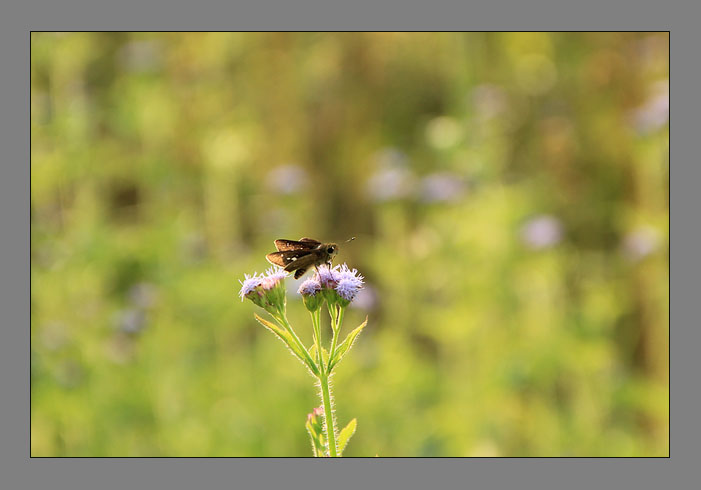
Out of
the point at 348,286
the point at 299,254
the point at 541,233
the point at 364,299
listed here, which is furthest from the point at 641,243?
the point at 299,254

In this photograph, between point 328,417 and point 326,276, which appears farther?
point 326,276

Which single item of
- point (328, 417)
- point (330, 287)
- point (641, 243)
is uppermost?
point (641, 243)

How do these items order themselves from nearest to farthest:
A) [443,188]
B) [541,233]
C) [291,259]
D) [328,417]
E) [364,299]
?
[328,417], [291,259], [364,299], [541,233], [443,188]

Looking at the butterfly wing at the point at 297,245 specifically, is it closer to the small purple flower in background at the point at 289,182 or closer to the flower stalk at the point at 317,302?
the flower stalk at the point at 317,302

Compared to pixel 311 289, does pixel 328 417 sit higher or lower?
lower

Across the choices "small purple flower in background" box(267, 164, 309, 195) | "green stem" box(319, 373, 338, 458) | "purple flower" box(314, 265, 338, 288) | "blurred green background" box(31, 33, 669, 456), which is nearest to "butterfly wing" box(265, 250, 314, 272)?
"purple flower" box(314, 265, 338, 288)

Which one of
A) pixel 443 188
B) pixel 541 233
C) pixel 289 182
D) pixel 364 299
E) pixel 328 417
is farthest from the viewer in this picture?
pixel 289 182

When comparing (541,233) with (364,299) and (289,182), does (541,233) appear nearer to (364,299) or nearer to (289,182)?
(364,299)

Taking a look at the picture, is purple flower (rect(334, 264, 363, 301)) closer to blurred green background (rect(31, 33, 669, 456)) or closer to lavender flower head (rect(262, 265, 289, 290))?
lavender flower head (rect(262, 265, 289, 290))
